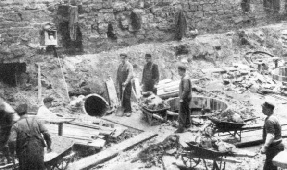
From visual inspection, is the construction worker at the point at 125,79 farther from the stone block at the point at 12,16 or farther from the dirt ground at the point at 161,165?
the stone block at the point at 12,16

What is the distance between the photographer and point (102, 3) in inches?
537

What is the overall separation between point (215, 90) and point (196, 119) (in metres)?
3.29

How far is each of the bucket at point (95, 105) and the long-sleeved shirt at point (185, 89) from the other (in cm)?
312

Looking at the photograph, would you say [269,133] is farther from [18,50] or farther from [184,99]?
[18,50]

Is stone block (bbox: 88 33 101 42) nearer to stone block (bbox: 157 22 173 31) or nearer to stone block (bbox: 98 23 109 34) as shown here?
stone block (bbox: 98 23 109 34)

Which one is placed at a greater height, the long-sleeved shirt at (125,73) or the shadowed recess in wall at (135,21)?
the shadowed recess in wall at (135,21)

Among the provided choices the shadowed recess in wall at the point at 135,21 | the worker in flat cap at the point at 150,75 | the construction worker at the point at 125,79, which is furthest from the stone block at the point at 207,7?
the construction worker at the point at 125,79

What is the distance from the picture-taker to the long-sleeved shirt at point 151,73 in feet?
37.7

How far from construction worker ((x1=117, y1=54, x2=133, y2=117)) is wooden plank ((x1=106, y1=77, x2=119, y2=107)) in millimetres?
750

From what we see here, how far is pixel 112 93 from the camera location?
40.5 feet

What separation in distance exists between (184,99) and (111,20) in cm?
566

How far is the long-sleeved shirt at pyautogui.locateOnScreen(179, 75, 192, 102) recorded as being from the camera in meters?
9.55

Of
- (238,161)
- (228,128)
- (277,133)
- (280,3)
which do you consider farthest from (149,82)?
(280,3)

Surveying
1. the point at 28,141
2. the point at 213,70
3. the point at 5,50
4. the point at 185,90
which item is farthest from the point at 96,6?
the point at 28,141
